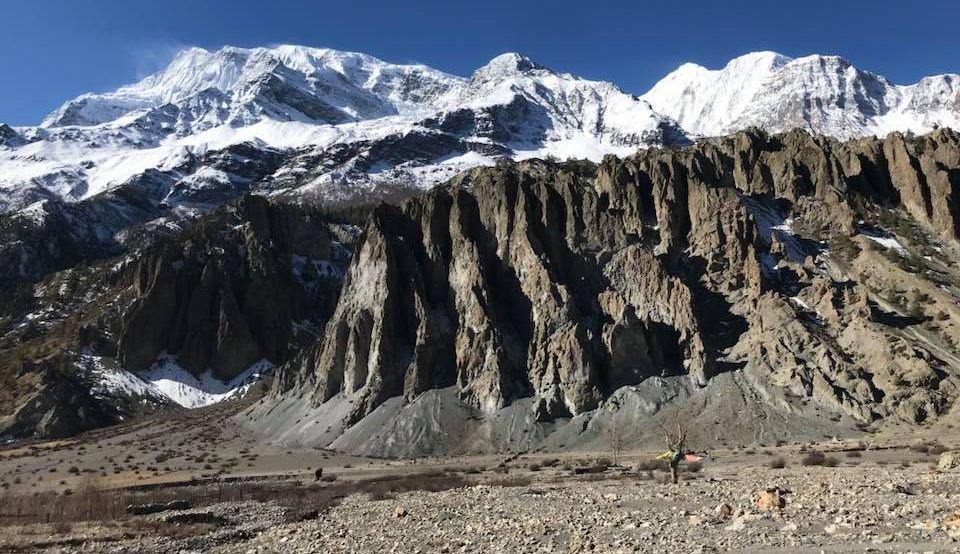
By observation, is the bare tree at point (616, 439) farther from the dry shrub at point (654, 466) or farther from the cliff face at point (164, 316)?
the cliff face at point (164, 316)

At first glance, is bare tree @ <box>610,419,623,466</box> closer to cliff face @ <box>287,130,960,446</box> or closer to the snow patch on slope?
cliff face @ <box>287,130,960,446</box>

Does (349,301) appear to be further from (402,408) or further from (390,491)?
(390,491)

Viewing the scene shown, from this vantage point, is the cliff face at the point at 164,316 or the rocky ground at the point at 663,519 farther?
the cliff face at the point at 164,316

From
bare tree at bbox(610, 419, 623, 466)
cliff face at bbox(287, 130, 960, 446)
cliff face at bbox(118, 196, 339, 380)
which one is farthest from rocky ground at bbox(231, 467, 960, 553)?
cliff face at bbox(118, 196, 339, 380)

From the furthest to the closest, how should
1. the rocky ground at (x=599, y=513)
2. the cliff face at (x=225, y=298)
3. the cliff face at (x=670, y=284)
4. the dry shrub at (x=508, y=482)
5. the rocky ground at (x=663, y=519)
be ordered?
1. the cliff face at (x=225, y=298)
2. the cliff face at (x=670, y=284)
3. the dry shrub at (x=508, y=482)
4. the rocky ground at (x=599, y=513)
5. the rocky ground at (x=663, y=519)

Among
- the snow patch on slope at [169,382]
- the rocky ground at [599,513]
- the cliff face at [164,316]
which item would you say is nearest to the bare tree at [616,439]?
the rocky ground at [599,513]

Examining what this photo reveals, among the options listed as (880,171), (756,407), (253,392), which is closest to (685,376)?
(756,407)

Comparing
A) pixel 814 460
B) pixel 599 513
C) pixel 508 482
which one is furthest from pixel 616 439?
pixel 599 513

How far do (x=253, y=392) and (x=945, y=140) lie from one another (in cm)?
12532

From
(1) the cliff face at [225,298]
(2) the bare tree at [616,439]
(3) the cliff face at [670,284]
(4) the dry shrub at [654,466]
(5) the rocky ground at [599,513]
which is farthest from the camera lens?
(1) the cliff face at [225,298]

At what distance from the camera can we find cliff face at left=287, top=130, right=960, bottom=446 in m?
70.7

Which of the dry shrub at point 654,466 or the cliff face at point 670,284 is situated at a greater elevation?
the cliff face at point 670,284

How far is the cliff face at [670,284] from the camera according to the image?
70688mm

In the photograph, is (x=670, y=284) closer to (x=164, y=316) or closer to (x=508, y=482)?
(x=508, y=482)
